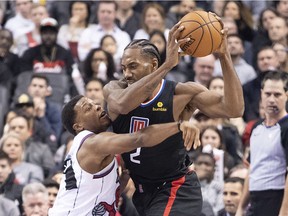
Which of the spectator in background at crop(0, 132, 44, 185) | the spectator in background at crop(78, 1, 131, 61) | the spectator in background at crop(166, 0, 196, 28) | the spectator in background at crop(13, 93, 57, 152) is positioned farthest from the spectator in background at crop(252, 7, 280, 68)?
the spectator in background at crop(0, 132, 44, 185)

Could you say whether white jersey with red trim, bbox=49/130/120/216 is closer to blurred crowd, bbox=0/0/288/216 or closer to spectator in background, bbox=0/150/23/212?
blurred crowd, bbox=0/0/288/216

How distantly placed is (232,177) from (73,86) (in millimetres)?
3592

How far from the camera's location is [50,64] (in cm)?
1323

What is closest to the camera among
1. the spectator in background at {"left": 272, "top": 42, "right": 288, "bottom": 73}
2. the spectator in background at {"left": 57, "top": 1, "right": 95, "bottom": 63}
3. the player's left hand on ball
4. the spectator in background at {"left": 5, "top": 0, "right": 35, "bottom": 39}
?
the player's left hand on ball

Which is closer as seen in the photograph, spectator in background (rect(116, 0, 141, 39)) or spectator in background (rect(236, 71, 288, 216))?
spectator in background (rect(236, 71, 288, 216))

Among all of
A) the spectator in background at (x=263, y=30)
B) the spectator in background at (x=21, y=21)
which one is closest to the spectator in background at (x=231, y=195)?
the spectator in background at (x=263, y=30)

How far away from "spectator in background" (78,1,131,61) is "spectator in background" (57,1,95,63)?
0.71 feet

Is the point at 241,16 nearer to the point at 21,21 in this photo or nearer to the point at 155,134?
the point at 21,21

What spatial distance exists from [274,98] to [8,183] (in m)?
3.73

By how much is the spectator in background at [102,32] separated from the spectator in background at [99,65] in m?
0.93

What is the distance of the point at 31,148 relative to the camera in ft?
37.7

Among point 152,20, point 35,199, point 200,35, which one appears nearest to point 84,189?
point 200,35

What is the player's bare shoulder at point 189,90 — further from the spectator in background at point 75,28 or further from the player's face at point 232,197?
the spectator in background at point 75,28

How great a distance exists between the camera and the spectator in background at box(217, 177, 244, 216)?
9.81m
